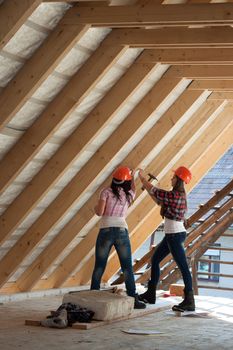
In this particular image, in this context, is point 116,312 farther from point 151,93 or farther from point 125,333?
point 151,93

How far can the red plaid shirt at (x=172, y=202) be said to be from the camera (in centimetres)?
817

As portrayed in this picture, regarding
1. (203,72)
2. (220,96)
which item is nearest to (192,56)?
(203,72)

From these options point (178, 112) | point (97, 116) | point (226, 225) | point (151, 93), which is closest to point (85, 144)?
point (97, 116)

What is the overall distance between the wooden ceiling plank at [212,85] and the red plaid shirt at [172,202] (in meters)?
1.33

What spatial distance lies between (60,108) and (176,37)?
1.15 m

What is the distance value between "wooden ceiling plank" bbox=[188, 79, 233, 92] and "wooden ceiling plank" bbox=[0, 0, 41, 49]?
12.3 feet

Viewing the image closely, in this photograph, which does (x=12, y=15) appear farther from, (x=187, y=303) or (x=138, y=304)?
(x=187, y=303)

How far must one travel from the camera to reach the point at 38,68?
20.3 feet

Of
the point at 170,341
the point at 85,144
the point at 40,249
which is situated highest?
the point at 85,144

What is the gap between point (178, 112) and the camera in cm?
894

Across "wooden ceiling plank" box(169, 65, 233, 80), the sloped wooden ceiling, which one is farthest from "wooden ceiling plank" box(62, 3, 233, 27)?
"wooden ceiling plank" box(169, 65, 233, 80)

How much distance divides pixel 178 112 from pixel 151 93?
665 millimetres

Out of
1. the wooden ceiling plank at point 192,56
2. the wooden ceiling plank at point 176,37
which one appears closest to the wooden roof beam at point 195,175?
the wooden ceiling plank at point 192,56

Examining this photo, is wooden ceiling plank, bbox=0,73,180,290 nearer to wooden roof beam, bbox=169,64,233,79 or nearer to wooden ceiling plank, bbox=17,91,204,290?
wooden roof beam, bbox=169,64,233,79
